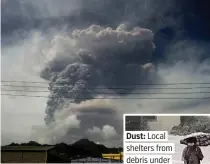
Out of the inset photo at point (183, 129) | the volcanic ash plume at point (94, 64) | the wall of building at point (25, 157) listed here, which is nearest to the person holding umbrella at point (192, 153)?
the inset photo at point (183, 129)

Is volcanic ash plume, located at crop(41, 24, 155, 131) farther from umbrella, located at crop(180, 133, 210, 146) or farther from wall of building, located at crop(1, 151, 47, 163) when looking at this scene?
umbrella, located at crop(180, 133, 210, 146)

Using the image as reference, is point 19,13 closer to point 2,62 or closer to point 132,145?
point 2,62

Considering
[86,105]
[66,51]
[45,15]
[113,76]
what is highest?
[45,15]

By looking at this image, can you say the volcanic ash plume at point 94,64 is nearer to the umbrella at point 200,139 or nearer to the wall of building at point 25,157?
the wall of building at point 25,157

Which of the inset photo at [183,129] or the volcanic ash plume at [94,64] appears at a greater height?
the volcanic ash plume at [94,64]

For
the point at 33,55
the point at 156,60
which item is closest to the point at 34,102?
the point at 33,55

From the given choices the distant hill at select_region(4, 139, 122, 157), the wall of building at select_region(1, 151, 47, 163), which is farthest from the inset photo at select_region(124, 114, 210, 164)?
the wall of building at select_region(1, 151, 47, 163)

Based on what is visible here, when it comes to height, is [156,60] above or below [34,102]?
above
